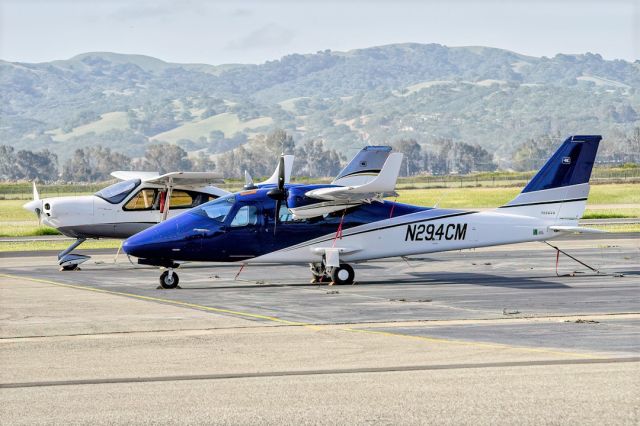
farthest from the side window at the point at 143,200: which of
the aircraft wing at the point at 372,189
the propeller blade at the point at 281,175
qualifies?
the aircraft wing at the point at 372,189

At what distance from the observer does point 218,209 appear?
24.4 meters

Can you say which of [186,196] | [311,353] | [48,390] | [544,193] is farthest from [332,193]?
[48,390]

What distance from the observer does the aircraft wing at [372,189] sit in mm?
23016

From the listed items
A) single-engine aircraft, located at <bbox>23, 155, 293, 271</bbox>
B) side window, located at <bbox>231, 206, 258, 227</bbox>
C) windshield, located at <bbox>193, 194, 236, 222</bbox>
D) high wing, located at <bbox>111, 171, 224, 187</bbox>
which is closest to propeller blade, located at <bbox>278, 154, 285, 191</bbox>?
side window, located at <bbox>231, 206, 258, 227</bbox>

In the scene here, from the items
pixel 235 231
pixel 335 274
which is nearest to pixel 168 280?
pixel 235 231

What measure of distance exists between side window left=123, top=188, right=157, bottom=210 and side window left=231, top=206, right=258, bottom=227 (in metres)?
6.65

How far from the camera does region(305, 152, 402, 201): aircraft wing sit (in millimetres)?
23016

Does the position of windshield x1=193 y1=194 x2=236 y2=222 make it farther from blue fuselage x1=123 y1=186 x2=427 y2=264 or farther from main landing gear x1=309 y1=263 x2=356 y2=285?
main landing gear x1=309 y1=263 x2=356 y2=285

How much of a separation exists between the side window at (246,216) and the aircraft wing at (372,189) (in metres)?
1.36

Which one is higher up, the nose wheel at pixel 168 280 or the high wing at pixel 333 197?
the high wing at pixel 333 197

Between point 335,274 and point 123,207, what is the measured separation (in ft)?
28.3

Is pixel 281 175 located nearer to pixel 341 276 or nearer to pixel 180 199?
pixel 341 276

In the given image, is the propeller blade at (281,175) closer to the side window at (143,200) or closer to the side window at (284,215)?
the side window at (284,215)

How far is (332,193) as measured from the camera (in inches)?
943
